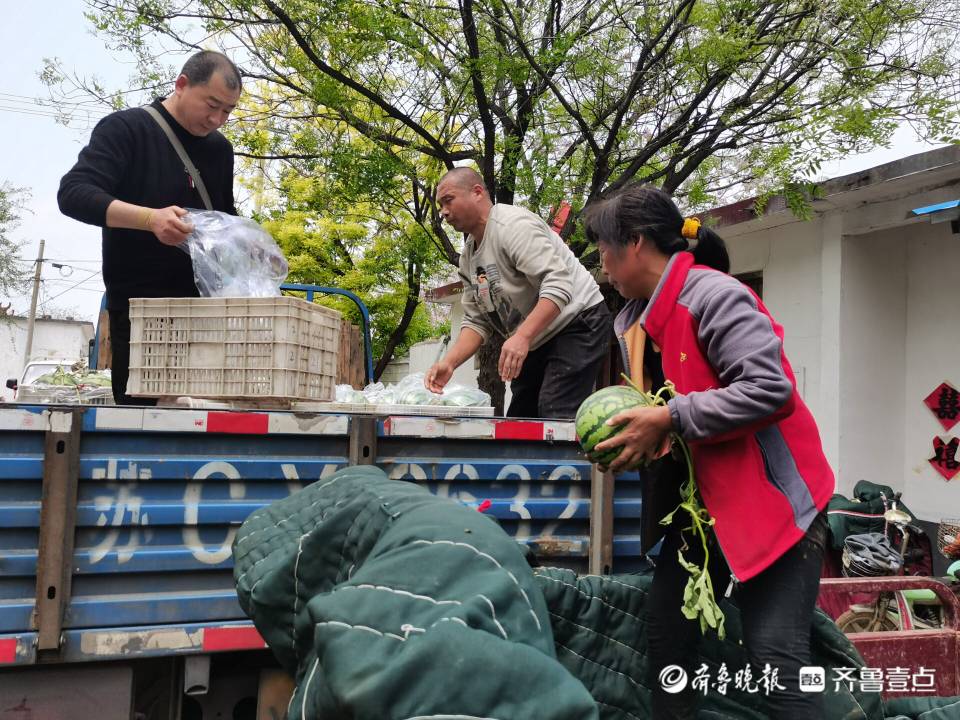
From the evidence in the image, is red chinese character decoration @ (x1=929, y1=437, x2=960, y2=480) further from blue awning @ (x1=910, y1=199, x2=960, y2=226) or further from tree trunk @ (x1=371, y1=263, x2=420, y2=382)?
tree trunk @ (x1=371, y1=263, x2=420, y2=382)

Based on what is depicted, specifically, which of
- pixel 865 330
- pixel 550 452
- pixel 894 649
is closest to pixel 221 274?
pixel 550 452

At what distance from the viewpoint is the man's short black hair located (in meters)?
3.71

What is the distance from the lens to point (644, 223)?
2.60 meters

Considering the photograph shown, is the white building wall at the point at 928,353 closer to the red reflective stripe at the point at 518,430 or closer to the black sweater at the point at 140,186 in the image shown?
the red reflective stripe at the point at 518,430

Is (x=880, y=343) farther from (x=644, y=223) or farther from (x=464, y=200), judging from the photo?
(x=644, y=223)

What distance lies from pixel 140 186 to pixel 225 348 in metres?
1.05

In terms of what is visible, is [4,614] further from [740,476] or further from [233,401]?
[740,476]

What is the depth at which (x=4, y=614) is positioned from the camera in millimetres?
2453

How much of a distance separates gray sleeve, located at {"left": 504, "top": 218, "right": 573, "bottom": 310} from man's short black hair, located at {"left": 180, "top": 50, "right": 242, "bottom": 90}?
1538 millimetres

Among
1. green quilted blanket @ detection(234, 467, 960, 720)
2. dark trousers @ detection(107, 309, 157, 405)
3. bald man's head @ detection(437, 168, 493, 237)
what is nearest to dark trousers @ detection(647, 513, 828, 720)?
green quilted blanket @ detection(234, 467, 960, 720)

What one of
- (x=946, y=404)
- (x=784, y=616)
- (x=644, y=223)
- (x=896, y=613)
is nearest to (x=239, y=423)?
(x=644, y=223)

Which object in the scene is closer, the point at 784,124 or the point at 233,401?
the point at 233,401

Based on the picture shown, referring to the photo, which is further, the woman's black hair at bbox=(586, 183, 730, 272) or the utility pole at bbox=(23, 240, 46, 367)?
the utility pole at bbox=(23, 240, 46, 367)

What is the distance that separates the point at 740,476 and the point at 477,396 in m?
1.98
